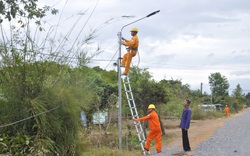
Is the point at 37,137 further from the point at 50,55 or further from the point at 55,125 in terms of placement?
the point at 50,55

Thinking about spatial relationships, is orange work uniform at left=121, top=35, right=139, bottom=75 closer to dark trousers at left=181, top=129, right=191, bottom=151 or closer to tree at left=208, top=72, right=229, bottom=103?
dark trousers at left=181, top=129, right=191, bottom=151

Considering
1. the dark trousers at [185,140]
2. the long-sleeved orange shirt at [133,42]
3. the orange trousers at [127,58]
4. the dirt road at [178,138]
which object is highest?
the long-sleeved orange shirt at [133,42]

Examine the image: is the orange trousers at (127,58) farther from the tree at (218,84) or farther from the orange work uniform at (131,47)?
the tree at (218,84)

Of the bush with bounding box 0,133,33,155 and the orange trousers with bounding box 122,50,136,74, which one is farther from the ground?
the orange trousers with bounding box 122,50,136,74

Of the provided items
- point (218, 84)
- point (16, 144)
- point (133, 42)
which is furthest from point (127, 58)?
point (218, 84)

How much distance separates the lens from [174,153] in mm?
14016

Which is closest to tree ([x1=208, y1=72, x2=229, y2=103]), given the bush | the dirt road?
the dirt road

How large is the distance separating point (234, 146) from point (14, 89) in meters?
10.4

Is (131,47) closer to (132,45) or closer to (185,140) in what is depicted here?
(132,45)

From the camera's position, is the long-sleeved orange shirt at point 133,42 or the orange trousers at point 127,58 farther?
the orange trousers at point 127,58

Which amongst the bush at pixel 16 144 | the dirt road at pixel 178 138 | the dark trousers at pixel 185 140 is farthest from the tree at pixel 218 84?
the bush at pixel 16 144

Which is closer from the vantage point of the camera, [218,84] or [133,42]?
[133,42]

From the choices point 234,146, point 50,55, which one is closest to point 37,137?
point 50,55

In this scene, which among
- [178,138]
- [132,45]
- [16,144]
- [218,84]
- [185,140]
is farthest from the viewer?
[218,84]
